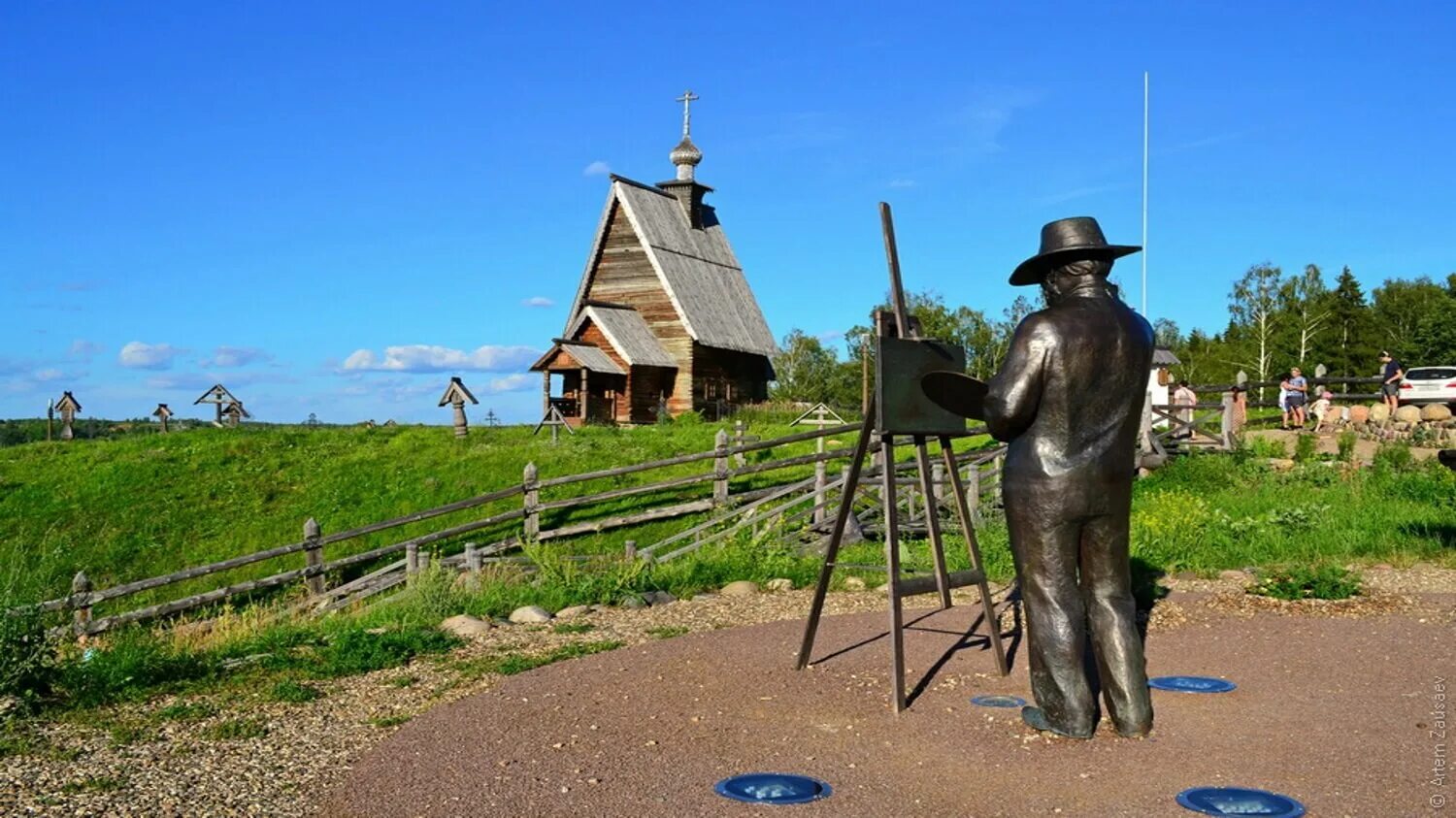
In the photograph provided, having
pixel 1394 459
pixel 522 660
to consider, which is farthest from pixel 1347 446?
pixel 522 660

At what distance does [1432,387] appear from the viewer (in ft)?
96.7

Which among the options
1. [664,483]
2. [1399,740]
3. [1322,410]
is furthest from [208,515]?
[1322,410]

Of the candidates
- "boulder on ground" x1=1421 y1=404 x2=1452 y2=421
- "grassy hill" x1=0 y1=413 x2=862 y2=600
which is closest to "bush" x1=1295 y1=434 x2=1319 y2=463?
"boulder on ground" x1=1421 y1=404 x2=1452 y2=421

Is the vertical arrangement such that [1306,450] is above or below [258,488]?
above

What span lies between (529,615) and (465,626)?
0.70 metres

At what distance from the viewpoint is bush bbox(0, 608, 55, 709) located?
22.1ft

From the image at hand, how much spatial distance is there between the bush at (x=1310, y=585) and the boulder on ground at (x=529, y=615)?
5.81m

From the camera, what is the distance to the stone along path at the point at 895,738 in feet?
16.5

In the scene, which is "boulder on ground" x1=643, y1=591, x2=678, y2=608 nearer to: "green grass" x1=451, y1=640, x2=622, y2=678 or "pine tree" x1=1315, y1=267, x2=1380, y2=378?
"green grass" x1=451, y1=640, x2=622, y2=678

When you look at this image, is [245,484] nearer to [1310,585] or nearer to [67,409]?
[67,409]

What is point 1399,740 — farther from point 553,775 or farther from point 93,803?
point 93,803

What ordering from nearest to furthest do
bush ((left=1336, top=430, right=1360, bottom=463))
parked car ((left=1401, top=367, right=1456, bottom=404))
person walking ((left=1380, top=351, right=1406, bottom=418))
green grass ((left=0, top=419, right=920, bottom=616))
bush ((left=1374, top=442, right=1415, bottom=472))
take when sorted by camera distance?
1. bush ((left=1374, top=442, right=1415, bottom=472))
2. green grass ((left=0, top=419, right=920, bottom=616))
3. bush ((left=1336, top=430, right=1360, bottom=463))
4. person walking ((left=1380, top=351, right=1406, bottom=418))
5. parked car ((left=1401, top=367, right=1456, bottom=404))

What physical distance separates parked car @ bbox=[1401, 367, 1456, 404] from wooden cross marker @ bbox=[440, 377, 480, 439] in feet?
72.7

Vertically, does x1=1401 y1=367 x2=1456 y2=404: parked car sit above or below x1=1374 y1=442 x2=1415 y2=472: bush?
above
